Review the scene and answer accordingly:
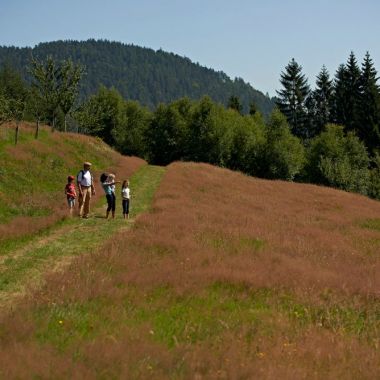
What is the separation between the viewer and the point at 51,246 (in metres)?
14.5

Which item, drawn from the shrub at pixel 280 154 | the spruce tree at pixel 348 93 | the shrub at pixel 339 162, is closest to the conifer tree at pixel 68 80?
the shrub at pixel 280 154

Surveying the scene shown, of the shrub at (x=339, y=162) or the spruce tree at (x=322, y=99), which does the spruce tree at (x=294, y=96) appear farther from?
the shrub at (x=339, y=162)

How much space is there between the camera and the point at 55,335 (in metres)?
7.00

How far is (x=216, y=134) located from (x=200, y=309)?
61583 mm

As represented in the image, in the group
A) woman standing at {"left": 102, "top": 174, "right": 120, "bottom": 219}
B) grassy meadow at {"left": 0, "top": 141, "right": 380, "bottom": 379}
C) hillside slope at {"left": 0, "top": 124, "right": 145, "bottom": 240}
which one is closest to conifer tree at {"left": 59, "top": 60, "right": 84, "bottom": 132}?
hillside slope at {"left": 0, "top": 124, "right": 145, "bottom": 240}

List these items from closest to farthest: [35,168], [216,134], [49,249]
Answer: [49,249], [35,168], [216,134]

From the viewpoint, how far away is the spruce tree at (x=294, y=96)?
9019 cm

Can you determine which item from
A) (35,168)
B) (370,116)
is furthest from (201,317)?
(370,116)

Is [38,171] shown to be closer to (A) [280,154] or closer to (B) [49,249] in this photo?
(B) [49,249]

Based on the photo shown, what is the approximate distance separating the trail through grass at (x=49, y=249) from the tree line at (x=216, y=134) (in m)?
26.6

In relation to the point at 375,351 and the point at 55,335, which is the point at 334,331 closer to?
the point at 375,351

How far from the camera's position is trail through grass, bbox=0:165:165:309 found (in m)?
10.4

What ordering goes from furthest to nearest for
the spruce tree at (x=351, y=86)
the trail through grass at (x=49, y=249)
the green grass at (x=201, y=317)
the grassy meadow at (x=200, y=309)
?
the spruce tree at (x=351, y=86) < the trail through grass at (x=49, y=249) < the green grass at (x=201, y=317) < the grassy meadow at (x=200, y=309)

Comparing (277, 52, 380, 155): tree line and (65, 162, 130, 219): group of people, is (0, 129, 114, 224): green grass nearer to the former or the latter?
(65, 162, 130, 219): group of people
